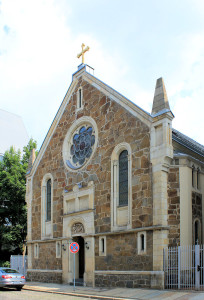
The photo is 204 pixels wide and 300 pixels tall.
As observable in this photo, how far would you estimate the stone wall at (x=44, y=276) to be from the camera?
23.4 m

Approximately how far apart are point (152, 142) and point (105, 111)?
4382mm

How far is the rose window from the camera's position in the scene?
22984 millimetres

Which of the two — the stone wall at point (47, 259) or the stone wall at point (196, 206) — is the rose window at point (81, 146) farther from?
the stone wall at point (196, 206)

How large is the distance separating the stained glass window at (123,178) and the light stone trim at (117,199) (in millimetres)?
163

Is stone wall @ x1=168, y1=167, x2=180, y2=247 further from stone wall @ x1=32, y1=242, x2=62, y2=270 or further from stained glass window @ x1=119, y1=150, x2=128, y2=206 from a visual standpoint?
stone wall @ x1=32, y1=242, x2=62, y2=270

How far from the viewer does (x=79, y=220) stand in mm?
22188

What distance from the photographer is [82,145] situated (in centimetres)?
2361

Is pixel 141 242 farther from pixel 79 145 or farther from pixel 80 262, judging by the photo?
pixel 79 145

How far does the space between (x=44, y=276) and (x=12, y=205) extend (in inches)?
445

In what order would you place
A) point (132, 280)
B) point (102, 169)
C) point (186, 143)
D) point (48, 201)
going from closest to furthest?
point (132, 280) → point (102, 169) → point (186, 143) → point (48, 201)

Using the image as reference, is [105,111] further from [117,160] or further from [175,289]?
[175,289]

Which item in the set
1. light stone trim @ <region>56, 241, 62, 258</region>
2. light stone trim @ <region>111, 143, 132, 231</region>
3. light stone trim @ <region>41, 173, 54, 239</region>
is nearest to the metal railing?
light stone trim @ <region>111, 143, 132, 231</region>

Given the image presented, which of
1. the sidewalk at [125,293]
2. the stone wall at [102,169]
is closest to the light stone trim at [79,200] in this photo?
the stone wall at [102,169]

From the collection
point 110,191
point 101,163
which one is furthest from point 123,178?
point 101,163
